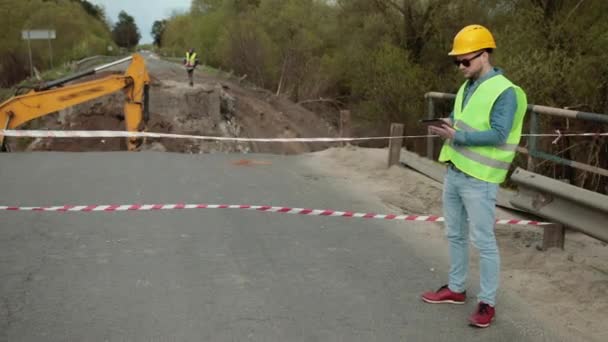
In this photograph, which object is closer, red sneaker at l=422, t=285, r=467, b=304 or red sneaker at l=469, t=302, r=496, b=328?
red sneaker at l=469, t=302, r=496, b=328

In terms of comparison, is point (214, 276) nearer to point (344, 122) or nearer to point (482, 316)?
point (482, 316)

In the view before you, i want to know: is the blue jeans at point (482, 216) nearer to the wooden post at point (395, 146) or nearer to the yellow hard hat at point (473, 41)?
the yellow hard hat at point (473, 41)

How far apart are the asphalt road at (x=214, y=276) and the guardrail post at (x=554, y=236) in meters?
1.25

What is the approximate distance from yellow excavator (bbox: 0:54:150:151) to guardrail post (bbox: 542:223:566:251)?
412 inches

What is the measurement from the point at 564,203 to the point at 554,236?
46cm

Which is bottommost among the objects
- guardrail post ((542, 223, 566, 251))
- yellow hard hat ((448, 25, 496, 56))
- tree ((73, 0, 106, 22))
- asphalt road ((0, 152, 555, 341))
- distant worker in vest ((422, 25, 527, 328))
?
asphalt road ((0, 152, 555, 341))

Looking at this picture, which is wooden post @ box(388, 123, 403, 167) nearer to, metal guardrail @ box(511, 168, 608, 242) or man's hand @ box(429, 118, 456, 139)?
metal guardrail @ box(511, 168, 608, 242)

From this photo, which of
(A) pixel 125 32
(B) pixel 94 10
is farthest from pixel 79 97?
(A) pixel 125 32

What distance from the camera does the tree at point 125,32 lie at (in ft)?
528

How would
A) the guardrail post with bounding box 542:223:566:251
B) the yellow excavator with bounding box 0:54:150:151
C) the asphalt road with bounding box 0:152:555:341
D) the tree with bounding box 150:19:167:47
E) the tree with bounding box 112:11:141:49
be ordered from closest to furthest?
the asphalt road with bounding box 0:152:555:341 → the guardrail post with bounding box 542:223:566:251 → the yellow excavator with bounding box 0:54:150:151 → the tree with bounding box 112:11:141:49 → the tree with bounding box 150:19:167:47

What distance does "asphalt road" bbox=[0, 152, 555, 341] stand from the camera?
4.55 metres

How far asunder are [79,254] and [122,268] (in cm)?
66

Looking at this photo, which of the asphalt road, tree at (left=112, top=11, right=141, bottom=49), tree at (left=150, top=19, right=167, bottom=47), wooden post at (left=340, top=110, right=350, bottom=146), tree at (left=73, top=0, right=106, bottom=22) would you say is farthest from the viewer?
tree at (left=150, top=19, right=167, bottom=47)

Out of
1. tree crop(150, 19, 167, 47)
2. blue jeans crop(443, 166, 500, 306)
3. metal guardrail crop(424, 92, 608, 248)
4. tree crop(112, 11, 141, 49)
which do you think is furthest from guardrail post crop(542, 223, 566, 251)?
tree crop(150, 19, 167, 47)
